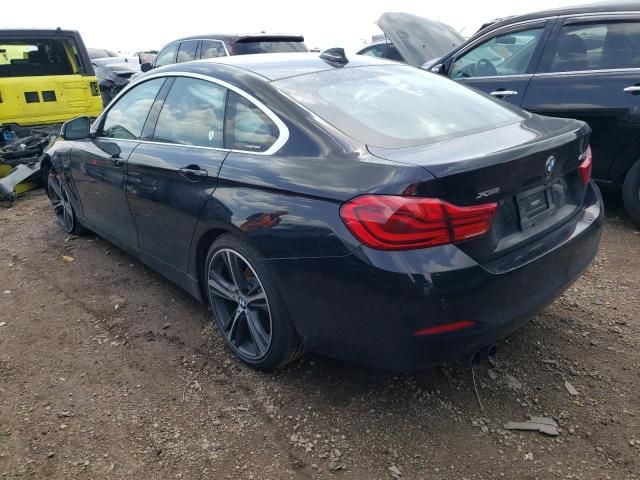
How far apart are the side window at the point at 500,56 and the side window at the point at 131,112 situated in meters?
3.32

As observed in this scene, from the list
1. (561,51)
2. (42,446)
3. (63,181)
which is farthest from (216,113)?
(561,51)

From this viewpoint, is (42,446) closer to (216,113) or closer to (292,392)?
(292,392)

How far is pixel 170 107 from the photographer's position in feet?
10.9

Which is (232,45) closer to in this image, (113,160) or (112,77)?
(113,160)

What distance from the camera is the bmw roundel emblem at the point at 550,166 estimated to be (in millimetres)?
2336

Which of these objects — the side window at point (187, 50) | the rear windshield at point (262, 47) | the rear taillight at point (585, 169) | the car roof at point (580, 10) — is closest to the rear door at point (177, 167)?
the rear taillight at point (585, 169)

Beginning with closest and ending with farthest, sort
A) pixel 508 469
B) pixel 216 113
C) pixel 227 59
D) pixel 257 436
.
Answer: pixel 508 469 → pixel 257 436 → pixel 216 113 → pixel 227 59

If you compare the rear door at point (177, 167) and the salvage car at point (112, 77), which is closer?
the rear door at point (177, 167)

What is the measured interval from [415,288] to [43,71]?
6.99 metres

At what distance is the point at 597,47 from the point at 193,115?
11.6ft

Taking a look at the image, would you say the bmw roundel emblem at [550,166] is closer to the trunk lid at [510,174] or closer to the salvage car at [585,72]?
the trunk lid at [510,174]

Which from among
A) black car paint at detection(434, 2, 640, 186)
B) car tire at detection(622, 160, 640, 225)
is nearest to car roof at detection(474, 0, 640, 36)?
black car paint at detection(434, 2, 640, 186)

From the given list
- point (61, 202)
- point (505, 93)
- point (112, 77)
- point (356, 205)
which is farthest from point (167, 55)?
point (356, 205)

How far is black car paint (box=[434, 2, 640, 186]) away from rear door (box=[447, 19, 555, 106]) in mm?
11
